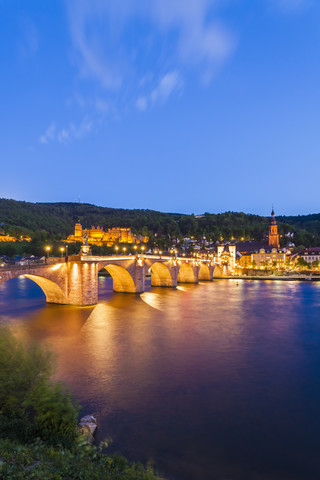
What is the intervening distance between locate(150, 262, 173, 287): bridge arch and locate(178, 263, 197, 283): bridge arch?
867 centimetres

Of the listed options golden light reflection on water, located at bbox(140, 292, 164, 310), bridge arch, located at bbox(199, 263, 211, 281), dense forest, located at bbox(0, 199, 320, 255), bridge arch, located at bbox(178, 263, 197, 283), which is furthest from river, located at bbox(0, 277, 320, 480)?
dense forest, located at bbox(0, 199, 320, 255)

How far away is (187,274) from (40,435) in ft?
175

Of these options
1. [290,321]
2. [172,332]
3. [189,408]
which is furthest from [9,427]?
[290,321]

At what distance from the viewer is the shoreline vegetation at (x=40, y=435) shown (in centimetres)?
645

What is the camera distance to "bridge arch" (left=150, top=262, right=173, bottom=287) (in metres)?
50.6

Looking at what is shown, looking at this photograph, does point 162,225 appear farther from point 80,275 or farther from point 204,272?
point 80,275

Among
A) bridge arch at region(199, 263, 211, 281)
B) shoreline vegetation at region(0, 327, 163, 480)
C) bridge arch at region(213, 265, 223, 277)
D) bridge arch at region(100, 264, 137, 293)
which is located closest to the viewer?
shoreline vegetation at region(0, 327, 163, 480)

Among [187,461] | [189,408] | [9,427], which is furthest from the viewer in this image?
[189,408]

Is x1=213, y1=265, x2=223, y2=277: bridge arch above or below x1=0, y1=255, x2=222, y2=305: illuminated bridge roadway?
below

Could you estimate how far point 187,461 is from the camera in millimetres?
9344

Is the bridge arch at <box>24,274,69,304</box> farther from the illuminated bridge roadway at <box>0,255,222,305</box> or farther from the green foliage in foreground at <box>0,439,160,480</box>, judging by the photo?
the green foliage in foreground at <box>0,439,160,480</box>

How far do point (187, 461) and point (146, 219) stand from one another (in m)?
159

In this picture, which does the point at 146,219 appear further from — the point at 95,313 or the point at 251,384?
the point at 251,384

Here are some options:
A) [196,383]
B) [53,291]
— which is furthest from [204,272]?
[196,383]
